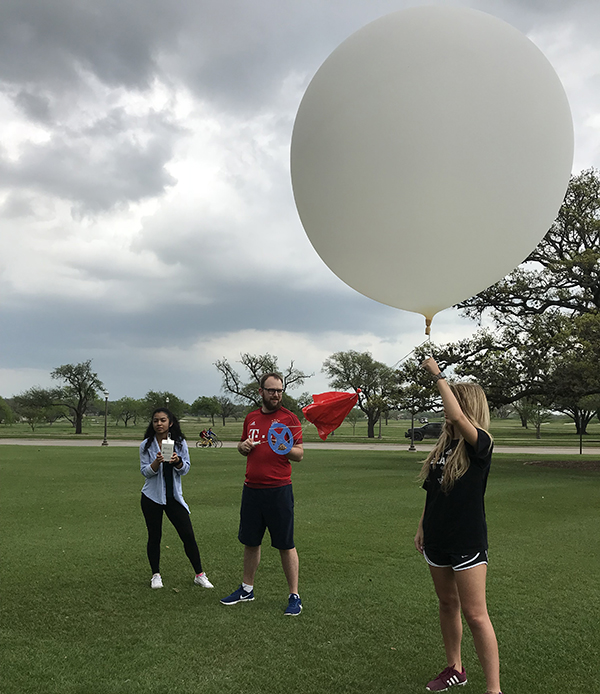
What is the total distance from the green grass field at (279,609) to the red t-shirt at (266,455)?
1.08 meters

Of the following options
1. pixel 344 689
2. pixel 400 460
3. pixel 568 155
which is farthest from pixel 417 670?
pixel 400 460

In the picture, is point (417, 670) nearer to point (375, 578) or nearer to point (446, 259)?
point (375, 578)

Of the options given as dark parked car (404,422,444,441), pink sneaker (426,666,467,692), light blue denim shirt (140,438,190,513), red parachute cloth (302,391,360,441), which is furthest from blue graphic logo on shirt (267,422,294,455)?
dark parked car (404,422,444,441)

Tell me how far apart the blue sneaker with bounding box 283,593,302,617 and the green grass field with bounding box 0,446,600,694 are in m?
0.08

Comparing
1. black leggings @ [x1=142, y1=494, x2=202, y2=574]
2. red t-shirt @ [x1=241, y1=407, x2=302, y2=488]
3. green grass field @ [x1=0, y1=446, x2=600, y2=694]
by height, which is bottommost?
green grass field @ [x1=0, y1=446, x2=600, y2=694]

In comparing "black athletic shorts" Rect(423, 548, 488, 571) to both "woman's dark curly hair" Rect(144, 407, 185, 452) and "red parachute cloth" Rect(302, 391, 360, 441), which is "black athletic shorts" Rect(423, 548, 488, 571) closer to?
"red parachute cloth" Rect(302, 391, 360, 441)

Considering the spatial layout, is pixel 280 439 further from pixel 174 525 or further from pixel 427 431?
pixel 427 431

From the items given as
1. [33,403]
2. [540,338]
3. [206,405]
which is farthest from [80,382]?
[540,338]

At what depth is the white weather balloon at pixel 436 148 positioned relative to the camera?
12.0 feet

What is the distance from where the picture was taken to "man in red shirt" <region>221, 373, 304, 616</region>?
15.3ft

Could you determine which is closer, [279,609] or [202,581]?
[279,609]

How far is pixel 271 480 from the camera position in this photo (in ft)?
15.5

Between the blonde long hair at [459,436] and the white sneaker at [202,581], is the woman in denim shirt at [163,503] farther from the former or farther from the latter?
the blonde long hair at [459,436]

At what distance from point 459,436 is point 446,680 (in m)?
1.52
